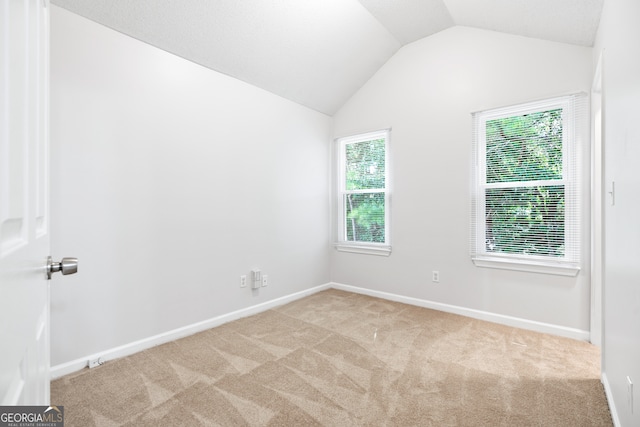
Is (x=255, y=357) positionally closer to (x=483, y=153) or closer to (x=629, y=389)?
(x=629, y=389)

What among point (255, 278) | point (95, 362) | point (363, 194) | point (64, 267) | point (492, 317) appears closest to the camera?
point (64, 267)

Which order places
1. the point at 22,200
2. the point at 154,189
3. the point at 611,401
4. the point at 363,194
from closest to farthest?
the point at 22,200 < the point at 611,401 < the point at 154,189 < the point at 363,194

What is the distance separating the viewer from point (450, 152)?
337 cm

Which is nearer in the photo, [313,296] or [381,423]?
[381,423]

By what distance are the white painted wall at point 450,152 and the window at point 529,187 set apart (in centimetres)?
10

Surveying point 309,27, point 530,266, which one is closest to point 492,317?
point 530,266

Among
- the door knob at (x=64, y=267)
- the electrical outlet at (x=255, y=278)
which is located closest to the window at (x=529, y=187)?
the electrical outlet at (x=255, y=278)

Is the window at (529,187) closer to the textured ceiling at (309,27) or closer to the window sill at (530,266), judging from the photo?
the window sill at (530,266)

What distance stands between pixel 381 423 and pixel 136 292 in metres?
2.04

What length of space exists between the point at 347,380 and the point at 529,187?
2.44 meters

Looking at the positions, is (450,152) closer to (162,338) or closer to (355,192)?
(355,192)

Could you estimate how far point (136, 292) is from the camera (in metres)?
2.51

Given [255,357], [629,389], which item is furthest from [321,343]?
[629,389]

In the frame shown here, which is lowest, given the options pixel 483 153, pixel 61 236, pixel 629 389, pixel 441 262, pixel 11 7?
pixel 629 389
